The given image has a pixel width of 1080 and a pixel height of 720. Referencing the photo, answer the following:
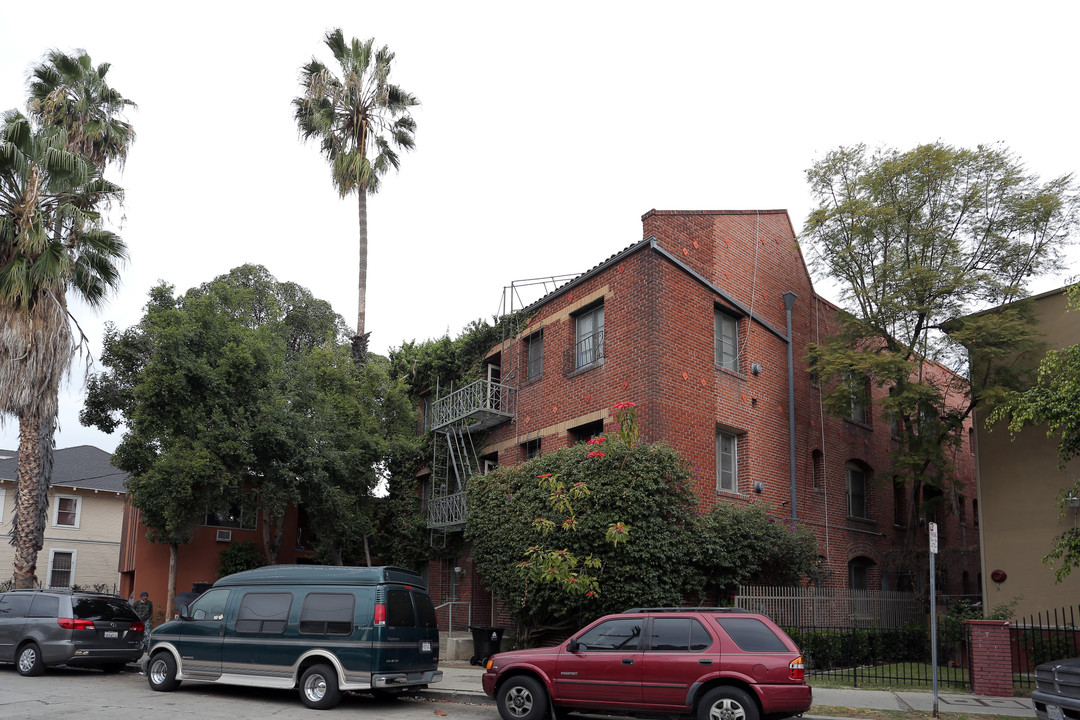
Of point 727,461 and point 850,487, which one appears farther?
point 850,487

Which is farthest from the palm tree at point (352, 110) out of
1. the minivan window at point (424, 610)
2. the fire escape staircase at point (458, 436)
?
the minivan window at point (424, 610)

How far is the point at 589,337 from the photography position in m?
20.1

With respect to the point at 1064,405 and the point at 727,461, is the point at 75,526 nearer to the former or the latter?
the point at 727,461

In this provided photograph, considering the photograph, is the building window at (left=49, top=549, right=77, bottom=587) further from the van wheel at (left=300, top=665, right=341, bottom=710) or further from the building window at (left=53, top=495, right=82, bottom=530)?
the van wheel at (left=300, top=665, right=341, bottom=710)

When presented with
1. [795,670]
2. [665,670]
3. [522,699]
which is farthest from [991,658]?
[522,699]

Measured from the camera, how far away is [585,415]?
63.2 ft

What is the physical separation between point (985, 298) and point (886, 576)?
873cm

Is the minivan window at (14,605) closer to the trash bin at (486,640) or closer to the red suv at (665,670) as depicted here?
the trash bin at (486,640)

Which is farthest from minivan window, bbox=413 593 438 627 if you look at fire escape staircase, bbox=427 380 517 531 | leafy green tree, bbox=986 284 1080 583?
leafy green tree, bbox=986 284 1080 583

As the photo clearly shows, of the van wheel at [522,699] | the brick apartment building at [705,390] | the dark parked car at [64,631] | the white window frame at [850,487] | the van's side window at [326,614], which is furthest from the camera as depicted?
the white window frame at [850,487]

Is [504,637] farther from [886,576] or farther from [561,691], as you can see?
[886,576]

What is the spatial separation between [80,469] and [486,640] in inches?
1128

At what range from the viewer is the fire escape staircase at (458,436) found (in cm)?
2198

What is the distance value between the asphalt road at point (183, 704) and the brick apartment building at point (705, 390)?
751 centimetres
